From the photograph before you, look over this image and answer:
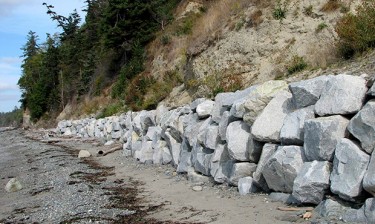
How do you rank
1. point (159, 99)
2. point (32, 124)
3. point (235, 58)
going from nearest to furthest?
point (235, 58)
point (159, 99)
point (32, 124)

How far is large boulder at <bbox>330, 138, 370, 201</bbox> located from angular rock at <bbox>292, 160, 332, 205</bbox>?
0.17 m

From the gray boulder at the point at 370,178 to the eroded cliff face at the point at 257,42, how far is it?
19.4 feet

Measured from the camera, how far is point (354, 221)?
14.9ft

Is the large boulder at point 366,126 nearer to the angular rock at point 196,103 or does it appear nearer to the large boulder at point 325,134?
the large boulder at point 325,134

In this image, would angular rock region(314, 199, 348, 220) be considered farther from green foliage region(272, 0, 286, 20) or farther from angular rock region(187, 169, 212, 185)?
green foliage region(272, 0, 286, 20)

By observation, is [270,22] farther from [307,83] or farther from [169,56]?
[169,56]

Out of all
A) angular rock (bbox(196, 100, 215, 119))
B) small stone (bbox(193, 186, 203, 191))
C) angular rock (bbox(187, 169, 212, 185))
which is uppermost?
angular rock (bbox(196, 100, 215, 119))

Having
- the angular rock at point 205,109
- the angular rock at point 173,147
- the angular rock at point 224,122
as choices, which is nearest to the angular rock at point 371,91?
the angular rock at point 224,122

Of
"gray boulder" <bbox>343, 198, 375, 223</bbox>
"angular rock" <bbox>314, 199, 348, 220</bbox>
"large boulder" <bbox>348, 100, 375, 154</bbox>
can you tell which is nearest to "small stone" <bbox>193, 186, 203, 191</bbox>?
"angular rock" <bbox>314, 199, 348, 220</bbox>

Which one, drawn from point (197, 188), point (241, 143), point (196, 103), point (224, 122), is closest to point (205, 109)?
point (196, 103)

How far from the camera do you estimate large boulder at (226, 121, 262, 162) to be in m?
6.90

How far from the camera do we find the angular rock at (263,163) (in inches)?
253

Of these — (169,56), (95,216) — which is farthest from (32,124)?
(95,216)

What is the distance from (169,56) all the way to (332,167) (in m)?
19.8
